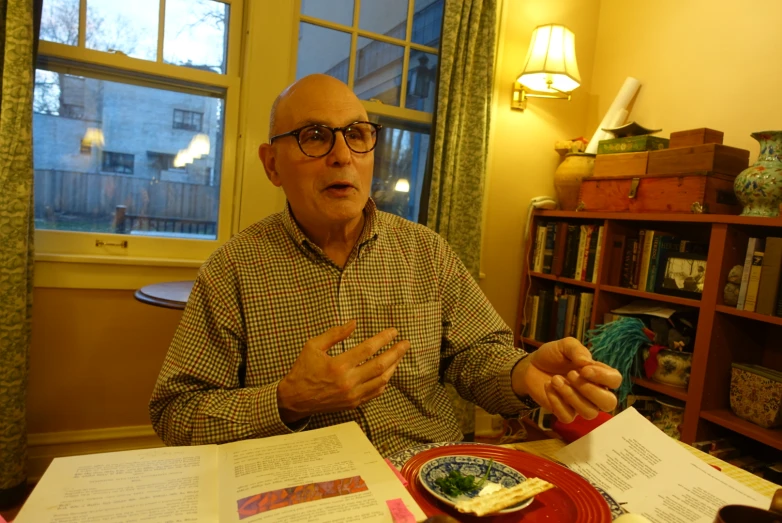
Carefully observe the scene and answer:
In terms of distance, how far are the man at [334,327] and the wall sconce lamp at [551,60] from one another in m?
1.66

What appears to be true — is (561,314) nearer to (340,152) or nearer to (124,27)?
(340,152)

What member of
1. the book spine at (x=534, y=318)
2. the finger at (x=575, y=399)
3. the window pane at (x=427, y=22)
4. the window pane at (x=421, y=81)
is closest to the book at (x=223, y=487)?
the finger at (x=575, y=399)

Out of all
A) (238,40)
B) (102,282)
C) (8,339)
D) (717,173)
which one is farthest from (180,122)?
(717,173)

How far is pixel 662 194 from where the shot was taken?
6.85ft

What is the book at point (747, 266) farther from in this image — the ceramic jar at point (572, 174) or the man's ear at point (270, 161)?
the man's ear at point (270, 161)

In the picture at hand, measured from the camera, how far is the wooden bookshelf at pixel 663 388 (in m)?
1.91

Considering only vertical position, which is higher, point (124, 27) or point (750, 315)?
point (124, 27)

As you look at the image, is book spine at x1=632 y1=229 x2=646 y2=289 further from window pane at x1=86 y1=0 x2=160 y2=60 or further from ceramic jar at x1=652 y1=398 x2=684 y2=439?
window pane at x1=86 y1=0 x2=160 y2=60

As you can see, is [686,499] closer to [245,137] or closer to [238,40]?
[245,137]

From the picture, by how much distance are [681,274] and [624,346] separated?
358 mm

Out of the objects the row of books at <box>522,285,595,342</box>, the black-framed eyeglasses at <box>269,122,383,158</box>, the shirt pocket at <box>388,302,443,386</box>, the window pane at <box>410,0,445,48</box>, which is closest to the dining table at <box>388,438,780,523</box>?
the shirt pocket at <box>388,302,443,386</box>

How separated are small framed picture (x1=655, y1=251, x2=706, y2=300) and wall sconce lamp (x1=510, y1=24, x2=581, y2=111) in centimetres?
105

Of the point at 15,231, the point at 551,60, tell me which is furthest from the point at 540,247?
the point at 15,231

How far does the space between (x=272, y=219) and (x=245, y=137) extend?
4.03ft
